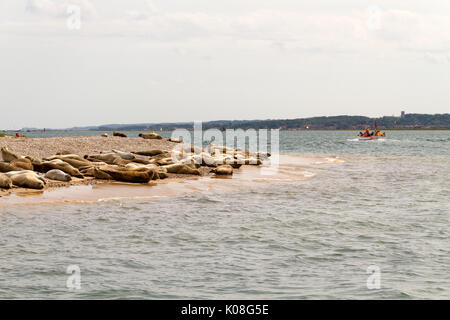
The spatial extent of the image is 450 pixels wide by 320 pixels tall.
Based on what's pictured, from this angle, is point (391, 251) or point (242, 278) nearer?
point (242, 278)

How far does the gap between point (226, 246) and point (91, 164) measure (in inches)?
590

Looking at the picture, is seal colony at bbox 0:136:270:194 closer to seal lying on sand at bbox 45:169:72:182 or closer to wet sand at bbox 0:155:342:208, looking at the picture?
seal lying on sand at bbox 45:169:72:182

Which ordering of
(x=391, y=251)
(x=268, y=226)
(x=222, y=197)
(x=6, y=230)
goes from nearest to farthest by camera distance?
(x=391, y=251), (x=6, y=230), (x=268, y=226), (x=222, y=197)

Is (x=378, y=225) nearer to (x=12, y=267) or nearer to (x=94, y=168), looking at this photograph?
(x=12, y=267)

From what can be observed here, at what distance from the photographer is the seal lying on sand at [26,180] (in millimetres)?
19969

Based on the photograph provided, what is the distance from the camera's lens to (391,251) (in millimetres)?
12602

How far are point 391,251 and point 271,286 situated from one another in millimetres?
4130

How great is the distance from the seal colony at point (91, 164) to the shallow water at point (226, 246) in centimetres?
172

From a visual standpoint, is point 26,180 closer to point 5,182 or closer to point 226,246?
point 5,182

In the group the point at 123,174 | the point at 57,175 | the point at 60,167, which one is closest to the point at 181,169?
the point at 123,174

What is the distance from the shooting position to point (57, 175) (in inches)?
874

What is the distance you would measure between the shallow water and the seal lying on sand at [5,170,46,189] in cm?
94

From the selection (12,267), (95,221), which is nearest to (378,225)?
(95,221)
